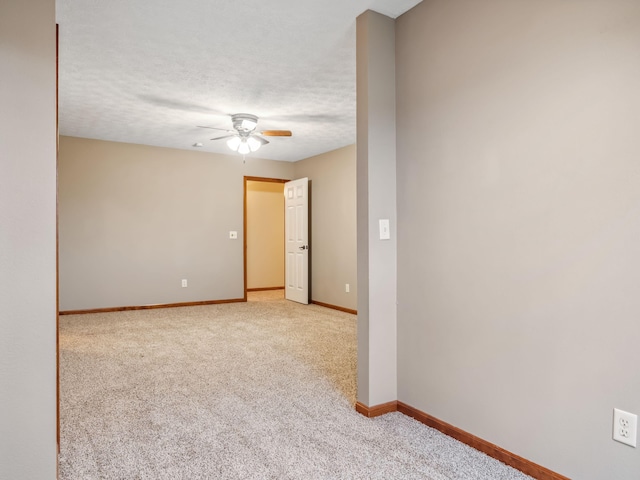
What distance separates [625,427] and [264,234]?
295 inches

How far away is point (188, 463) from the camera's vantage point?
196 centimetres

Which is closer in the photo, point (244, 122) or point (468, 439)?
point (468, 439)

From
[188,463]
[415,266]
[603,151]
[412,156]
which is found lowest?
[188,463]

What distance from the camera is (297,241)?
7.02m

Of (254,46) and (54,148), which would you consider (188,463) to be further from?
(254,46)

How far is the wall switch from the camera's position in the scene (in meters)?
2.50

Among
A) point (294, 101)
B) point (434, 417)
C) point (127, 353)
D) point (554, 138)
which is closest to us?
point (554, 138)

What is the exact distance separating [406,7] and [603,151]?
1.50 meters

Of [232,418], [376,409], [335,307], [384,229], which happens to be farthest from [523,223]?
[335,307]

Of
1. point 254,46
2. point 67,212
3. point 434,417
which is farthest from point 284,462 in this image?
point 67,212

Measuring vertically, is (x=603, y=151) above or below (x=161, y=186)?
below

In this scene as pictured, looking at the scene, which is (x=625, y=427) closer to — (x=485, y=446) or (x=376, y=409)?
(x=485, y=446)

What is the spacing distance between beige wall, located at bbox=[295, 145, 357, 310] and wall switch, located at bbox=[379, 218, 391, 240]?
134 inches

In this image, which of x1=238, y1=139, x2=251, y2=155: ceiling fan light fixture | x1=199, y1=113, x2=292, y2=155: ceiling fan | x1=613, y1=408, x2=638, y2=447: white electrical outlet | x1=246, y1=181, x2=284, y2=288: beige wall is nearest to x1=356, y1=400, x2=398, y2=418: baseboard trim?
x1=613, y1=408, x2=638, y2=447: white electrical outlet
